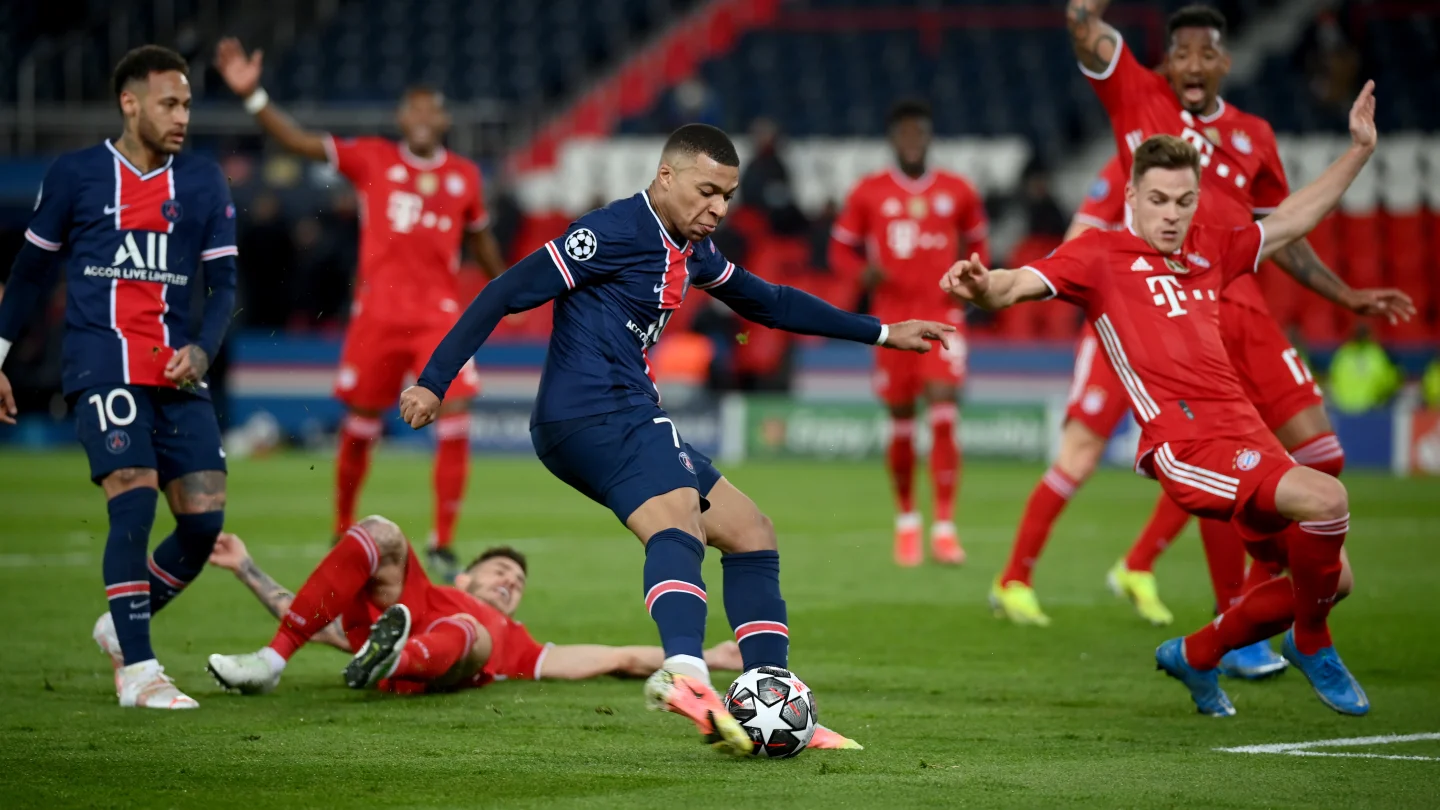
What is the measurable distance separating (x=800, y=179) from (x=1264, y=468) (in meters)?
20.0

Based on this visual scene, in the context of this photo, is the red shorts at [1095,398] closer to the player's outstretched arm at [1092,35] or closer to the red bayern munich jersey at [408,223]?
the player's outstretched arm at [1092,35]

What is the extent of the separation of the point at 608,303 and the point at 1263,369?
306 centimetres

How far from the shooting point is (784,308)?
6.16 meters

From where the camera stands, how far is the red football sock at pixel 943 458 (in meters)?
12.4

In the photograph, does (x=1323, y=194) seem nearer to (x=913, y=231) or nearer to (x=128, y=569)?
(x=128, y=569)

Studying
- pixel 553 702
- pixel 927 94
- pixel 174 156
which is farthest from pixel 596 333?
pixel 927 94

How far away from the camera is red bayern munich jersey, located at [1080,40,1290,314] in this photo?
756 centimetres

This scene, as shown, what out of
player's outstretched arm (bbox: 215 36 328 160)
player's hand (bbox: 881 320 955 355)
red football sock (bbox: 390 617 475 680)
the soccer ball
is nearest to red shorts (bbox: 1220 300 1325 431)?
player's hand (bbox: 881 320 955 355)

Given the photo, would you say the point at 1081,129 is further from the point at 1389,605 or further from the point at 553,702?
the point at 553,702

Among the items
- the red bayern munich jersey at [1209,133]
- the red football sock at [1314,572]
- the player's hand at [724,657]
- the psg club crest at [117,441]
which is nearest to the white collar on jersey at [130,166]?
the psg club crest at [117,441]

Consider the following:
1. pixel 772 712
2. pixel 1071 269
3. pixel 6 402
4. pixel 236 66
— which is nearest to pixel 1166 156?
pixel 1071 269

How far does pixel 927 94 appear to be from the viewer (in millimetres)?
26859

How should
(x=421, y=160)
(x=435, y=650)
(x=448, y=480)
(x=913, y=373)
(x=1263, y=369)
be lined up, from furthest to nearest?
(x=913, y=373) < (x=421, y=160) < (x=448, y=480) < (x=1263, y=369) < (x=435, y=650)

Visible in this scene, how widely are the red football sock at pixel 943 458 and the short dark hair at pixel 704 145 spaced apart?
6.80m
